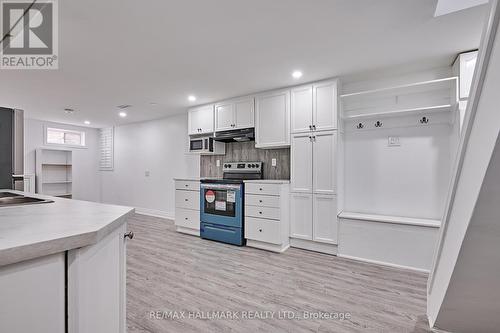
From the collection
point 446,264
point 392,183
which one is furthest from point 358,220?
point 446,264

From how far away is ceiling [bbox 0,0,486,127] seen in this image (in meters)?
1.83

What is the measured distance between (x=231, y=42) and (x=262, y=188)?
6.42 feet

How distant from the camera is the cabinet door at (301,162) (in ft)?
10.9

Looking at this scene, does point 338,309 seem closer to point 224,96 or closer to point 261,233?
point 261,233

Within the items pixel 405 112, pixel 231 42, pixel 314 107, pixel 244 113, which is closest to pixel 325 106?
pixel 314 107

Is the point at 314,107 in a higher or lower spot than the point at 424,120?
higher

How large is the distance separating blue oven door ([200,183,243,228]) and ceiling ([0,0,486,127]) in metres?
1.59

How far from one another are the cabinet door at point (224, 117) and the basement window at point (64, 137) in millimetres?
4907

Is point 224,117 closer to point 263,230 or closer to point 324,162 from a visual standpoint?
point 324,162

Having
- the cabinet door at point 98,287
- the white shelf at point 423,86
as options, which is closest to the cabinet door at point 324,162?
the white shelf at point 423,86

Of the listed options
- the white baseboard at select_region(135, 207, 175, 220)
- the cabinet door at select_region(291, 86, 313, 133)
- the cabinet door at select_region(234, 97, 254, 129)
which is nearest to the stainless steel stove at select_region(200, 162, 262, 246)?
the cabinet door at select_region(234, 97, 254, 129)

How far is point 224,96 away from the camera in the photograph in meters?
3.99

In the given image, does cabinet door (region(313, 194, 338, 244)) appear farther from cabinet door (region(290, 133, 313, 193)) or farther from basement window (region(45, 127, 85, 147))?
basement window (region(45, 127, 85, 147))

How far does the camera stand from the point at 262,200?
134 inches
